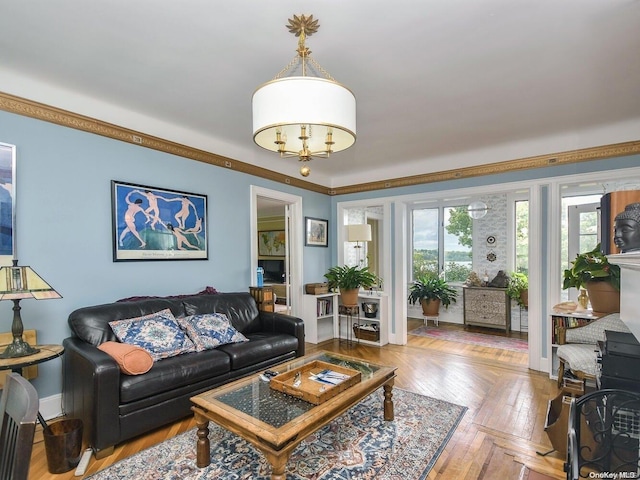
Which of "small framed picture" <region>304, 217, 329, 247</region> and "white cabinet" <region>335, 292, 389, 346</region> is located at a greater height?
"small framed picture" <region>304, 217, 329, 247</region>

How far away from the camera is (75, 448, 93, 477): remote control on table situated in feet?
6.57

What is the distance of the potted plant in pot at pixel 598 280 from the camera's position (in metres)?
2.91

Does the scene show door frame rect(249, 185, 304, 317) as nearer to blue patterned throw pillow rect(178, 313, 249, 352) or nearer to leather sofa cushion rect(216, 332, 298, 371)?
leather sofa cushion rect(216, 332, 298, 371)

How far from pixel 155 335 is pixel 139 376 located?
434mm

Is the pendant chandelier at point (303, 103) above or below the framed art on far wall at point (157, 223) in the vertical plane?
above

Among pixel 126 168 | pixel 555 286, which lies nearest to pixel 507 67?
pixel 555 286

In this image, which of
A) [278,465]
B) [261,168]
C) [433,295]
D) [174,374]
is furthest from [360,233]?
[278,465]

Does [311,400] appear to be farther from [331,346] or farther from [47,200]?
[331,346]

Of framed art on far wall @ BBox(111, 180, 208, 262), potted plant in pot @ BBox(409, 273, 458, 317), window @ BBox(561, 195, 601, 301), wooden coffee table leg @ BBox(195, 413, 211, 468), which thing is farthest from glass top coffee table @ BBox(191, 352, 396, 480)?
potted plant in pot @ BBox(409, 273, 458, 317)

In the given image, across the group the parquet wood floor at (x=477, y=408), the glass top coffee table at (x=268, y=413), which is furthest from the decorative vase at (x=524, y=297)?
the glass top coffee table at (x=268, y=413)

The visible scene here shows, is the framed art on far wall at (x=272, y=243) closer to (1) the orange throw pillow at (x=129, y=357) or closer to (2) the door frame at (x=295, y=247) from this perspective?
(2) the door frame at (x=295, y=247)

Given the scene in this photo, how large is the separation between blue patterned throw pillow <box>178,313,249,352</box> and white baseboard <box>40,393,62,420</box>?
103cm

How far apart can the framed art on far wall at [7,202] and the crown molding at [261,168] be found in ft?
1.12

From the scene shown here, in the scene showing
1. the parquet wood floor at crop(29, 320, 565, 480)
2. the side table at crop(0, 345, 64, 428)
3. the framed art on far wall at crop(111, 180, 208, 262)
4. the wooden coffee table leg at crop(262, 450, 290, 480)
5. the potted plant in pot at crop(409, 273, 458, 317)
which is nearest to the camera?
the wooden coffee table leg at crop(262, 450, 290, 480)
